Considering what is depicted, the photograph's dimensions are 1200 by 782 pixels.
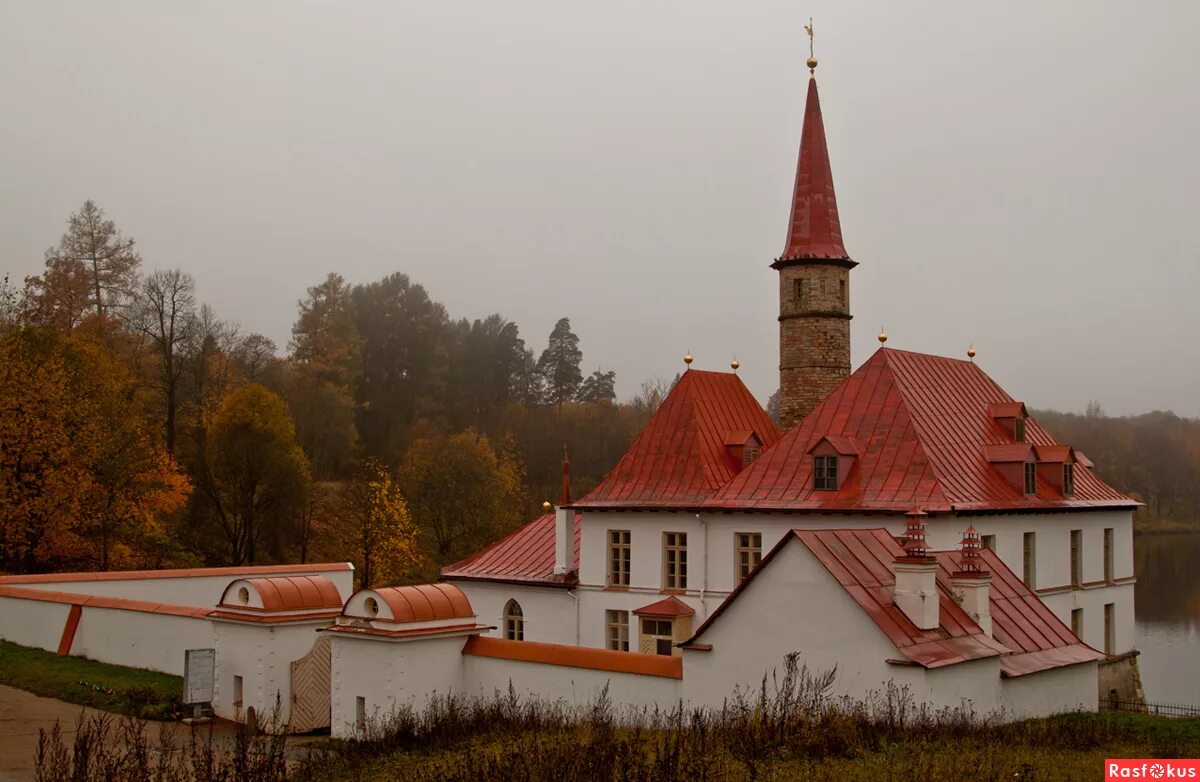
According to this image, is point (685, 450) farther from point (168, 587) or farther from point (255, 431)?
point (255, 431)

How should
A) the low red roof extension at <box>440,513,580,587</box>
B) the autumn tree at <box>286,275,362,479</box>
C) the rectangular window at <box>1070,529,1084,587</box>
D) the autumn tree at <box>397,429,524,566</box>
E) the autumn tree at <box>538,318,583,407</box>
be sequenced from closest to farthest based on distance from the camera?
the rectangular window at <box>1070,529,1084,587</box>, the low red roof extension at <box>440,513,580,587</box>, the autumn tree at <box>397,429,524,566</box>, the autumn tree at <box>286,275,362,479</box>, the autumn tree at <box>538,318,583,407</box>

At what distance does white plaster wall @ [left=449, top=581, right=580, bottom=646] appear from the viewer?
2878 cm

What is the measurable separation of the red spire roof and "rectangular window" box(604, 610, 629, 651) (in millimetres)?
10053

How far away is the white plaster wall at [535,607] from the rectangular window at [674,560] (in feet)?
8.54

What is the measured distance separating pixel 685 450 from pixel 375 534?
1616cm

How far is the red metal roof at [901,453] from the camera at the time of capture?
24.0m

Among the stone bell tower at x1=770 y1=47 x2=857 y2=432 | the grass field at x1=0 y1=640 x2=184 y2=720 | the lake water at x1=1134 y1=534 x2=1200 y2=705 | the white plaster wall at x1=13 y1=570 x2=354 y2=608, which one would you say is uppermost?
the stone bell tower at x1=770 y1=47 x2=857 y2=432

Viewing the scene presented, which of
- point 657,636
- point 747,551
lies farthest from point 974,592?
point 657,636

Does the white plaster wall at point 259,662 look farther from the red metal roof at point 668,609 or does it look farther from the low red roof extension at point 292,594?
the red metal roof at point 668,609

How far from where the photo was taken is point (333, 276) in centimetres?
6338

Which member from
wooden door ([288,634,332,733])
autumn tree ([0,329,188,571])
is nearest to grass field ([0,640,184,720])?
wooden door ([288,634,332,733])

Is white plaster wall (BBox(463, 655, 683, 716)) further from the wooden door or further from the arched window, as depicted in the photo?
the arched window

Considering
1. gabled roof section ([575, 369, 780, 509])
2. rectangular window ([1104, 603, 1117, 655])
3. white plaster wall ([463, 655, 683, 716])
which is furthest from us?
rectangular window ([1104, 603, 1117, 655])

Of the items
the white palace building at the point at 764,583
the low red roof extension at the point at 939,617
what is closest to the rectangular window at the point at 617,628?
the white palace building at the point at 764,583
